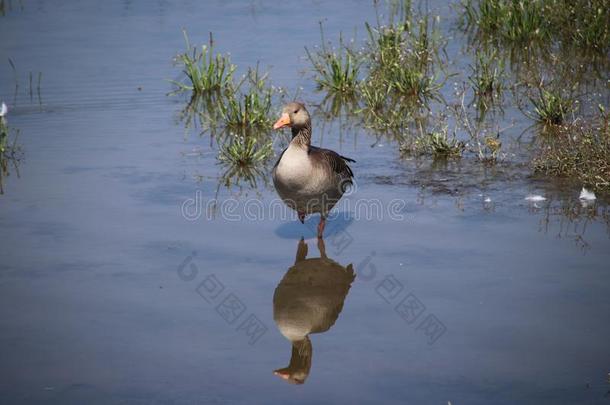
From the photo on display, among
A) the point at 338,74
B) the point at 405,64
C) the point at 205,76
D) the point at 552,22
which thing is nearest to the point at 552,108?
the point at 405,64

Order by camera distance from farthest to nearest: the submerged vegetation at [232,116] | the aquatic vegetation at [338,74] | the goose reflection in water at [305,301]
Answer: the aquatic vegetation at [338,74], the submerged vegetation at [232,116], the goose reflection in water at [305,301]

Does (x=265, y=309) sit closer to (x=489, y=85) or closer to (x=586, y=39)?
(x=489, y=85)

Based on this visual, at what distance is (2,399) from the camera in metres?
5.88

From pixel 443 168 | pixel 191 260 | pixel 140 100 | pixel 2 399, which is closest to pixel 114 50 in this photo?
pixel 140 100

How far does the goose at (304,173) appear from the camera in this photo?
8469mm

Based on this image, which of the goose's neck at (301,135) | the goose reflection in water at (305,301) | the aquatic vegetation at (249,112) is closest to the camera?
the goose reflection in water at (305,301)

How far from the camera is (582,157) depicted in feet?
32.3

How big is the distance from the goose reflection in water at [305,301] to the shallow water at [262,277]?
8cm

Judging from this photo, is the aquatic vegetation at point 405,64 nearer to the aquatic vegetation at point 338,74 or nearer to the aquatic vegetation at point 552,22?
the aquatic vegetation at point 338,74

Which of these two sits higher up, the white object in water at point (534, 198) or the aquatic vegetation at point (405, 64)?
the aquatic vegetation at point (405, 64)

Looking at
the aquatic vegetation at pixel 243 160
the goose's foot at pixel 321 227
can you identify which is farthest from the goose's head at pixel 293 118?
the aquatic vegetation at pixel 243 160

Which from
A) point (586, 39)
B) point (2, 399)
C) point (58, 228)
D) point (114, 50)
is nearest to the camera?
point (2, 399)

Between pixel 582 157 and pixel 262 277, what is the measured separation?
13.4 feet

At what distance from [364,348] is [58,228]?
3.79 metres
